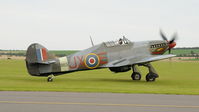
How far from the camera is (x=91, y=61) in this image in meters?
23.2

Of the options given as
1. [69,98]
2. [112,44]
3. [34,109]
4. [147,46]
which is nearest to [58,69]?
[112,44]

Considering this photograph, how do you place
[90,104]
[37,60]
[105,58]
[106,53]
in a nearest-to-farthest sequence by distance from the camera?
1. [90,104]
2. [37,60]
3. [105,58]
4. [106,53]

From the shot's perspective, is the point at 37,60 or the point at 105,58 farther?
the point at 105,58

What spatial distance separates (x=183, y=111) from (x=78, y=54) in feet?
45.6

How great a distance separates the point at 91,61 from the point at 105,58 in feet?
3.56

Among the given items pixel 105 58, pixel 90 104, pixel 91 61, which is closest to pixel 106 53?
pixel 105 58

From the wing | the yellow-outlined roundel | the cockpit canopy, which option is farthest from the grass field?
the cockpit canopy

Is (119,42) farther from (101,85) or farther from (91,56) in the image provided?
(101,85)

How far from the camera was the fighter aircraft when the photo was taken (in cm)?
2198

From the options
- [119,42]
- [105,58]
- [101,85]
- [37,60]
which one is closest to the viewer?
[101,85]

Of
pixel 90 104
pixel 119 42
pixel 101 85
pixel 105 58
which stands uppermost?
pixel 119 42

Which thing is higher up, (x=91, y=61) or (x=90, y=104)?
(x=90, y=104)

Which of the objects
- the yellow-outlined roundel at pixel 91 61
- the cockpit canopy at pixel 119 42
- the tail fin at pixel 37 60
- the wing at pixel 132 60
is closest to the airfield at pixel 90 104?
the tail fin at pixel 37 60

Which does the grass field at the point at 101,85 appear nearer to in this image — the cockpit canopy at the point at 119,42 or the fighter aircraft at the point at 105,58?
the fighter aircraft at the point at 105,58
